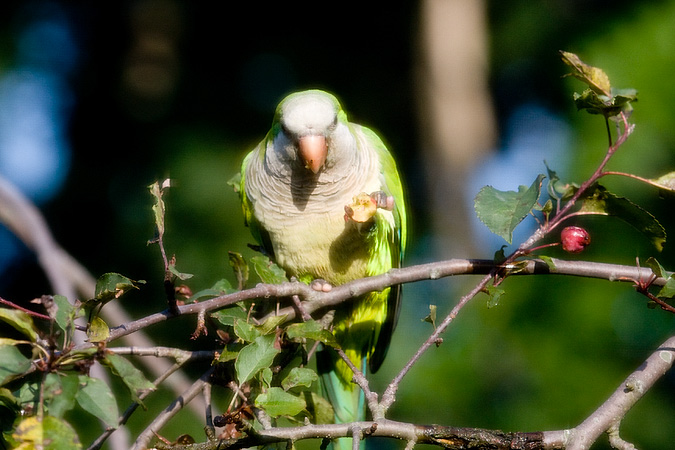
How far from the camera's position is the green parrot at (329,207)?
87.4 inches

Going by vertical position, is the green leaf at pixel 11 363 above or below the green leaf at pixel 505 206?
below

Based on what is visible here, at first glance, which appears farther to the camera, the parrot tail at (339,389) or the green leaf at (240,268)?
the parrot tail at (339,389)

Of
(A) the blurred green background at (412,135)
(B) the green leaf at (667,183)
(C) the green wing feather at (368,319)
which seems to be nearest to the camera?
(B) the green leaf at (667,183)

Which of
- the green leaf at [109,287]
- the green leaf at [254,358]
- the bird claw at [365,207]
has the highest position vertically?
the bird claw at [365,207]

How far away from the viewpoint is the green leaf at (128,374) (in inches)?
45.5

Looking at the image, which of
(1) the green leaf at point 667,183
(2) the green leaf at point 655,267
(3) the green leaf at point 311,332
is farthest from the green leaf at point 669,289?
(3) the green leaf at point 311,332

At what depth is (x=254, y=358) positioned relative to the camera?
1.37m

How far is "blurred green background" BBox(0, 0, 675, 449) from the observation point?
374cm

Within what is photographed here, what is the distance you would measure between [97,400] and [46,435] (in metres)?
0.10

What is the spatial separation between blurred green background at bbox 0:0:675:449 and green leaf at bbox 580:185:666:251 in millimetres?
2176

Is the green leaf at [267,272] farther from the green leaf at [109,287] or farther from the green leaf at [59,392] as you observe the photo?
the green leaf at [59,392]

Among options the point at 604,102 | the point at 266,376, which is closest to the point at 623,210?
the point at 604,102

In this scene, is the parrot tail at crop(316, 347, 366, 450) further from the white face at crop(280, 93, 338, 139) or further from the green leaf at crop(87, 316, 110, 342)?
the green leaf at crop(87, 316, 110, 342)

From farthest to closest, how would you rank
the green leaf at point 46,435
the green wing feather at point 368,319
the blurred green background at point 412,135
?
the blurred green background at point 412,135
the green wing feather at point 368,319
the green leaf at point 46,435
